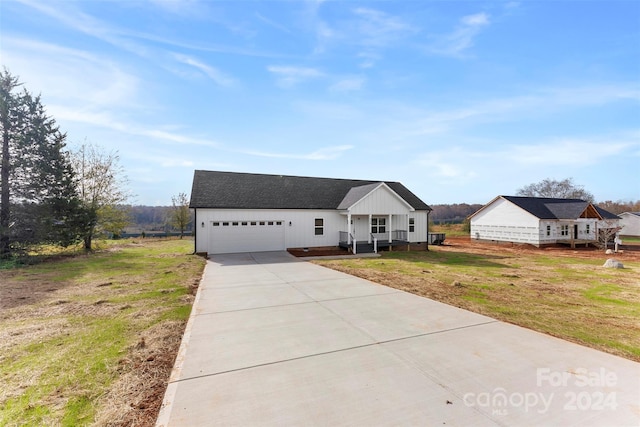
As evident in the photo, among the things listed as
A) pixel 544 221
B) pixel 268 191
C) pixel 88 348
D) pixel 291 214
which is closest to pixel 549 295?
pixel 88 348

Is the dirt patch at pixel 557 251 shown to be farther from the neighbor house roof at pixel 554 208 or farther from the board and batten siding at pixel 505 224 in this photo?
the neighbor house roof at pixel 554 208

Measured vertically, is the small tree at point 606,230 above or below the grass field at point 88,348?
above

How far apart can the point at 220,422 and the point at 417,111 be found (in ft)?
55.2

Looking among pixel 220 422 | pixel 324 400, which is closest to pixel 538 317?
pixel 324 400

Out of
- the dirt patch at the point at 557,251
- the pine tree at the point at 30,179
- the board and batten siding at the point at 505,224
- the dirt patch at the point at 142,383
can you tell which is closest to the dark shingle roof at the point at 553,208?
the board and batten siding at the point at 505,224

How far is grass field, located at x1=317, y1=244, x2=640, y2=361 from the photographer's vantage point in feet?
17.4

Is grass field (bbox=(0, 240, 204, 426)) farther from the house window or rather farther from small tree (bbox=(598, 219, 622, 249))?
small tree (bbox=(598, 219, 622, 249))

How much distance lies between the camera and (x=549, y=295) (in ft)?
26.8

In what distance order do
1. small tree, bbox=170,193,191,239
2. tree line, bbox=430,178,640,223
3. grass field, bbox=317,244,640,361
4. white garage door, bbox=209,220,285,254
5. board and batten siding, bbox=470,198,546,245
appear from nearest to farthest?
grass field, bbox=317,244,640,361 → white garage door, bbox=209,220,285,254 → board and batten siding, bbox=470,198,546,245 → small tree, bbox=170,193,191,239 → tree line, bbox=430,178,640,223

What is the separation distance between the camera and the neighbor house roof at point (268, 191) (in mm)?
17797

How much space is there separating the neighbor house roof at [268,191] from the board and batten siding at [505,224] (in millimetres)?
11617

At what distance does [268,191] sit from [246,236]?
3.89 metres

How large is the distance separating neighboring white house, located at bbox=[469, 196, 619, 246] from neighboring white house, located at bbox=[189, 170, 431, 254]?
11.8 m

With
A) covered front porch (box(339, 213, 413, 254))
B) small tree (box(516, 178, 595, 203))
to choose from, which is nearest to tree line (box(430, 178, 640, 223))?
small tree (box(516, 178, 595, 203))
